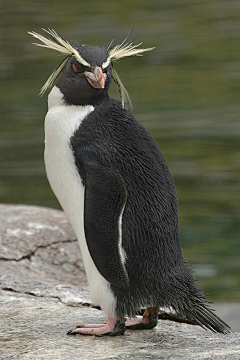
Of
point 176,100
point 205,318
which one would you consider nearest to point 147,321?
point 205,318

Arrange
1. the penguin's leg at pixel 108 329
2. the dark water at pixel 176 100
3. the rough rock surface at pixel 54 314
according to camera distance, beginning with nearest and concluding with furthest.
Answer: the rough rock surface at pixel 54 314 < the penguin's leg at pixel 108 329 < the dark water at pixel 176 100

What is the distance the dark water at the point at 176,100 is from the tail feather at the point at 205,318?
5.60ft

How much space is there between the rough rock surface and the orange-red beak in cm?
59

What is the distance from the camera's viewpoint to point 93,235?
4.74ft

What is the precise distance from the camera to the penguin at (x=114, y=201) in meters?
1.44

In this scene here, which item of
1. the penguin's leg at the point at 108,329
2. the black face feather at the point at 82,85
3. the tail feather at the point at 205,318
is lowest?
the penguin's leg at the point at 108,329

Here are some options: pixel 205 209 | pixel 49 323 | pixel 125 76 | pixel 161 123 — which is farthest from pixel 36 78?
pixel 49 323

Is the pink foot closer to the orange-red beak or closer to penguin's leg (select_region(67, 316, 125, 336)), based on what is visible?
penguin's leg (select_region(67, 316, 125, 336))

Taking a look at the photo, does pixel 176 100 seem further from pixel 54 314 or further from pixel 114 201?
pixel 114 201

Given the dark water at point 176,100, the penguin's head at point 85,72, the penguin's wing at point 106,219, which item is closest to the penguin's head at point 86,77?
the penguin's head at point 85,72

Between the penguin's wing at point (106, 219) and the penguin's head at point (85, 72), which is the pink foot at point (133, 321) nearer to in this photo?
the penguin's wing at point (106, 219)

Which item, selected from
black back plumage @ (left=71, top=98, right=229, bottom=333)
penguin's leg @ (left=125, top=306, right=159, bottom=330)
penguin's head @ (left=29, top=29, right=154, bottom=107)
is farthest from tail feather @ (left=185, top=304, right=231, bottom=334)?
penguin's head @ (left=29, top=29, right=154, bottom=107)

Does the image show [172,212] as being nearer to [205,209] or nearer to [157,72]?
[205,209]

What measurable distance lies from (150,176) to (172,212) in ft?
0.34
